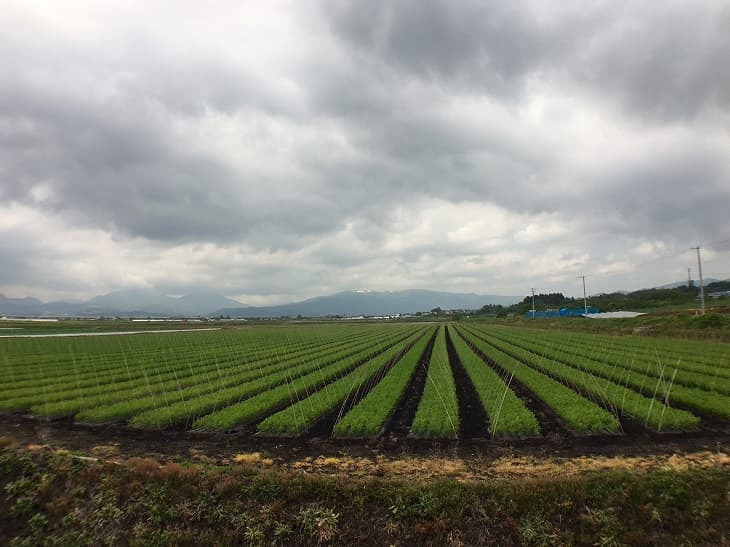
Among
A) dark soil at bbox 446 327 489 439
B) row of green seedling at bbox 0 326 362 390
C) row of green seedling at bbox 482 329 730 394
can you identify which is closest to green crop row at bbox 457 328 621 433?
dark soil at bbox 446 327 489 439

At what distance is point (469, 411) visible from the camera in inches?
623

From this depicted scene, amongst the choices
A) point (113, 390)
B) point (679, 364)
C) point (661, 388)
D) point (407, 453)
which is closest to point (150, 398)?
point (113, 390)

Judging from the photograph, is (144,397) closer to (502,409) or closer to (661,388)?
(502,409)

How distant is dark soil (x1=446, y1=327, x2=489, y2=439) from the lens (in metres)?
13.1

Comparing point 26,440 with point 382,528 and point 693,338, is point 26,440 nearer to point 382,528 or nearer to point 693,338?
point 382,528

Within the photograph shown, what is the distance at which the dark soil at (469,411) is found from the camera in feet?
43.0

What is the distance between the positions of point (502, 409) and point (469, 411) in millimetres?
1499

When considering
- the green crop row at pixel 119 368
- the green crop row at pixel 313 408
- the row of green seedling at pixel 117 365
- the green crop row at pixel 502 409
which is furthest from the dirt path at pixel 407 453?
the row of green seedling at pixel 117 365

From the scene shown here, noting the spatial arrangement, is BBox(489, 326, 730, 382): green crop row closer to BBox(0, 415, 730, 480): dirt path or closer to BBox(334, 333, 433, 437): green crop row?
BBox(0, 415, 730, 480): dirt path

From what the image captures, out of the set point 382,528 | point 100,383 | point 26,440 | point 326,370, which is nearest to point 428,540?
point 382,528

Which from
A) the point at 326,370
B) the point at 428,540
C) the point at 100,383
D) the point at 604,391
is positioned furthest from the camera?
the point at 326,370

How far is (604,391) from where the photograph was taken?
1758 centimetres

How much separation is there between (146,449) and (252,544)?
691cm

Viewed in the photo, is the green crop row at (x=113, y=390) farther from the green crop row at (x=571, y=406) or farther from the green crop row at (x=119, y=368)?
the green crop row at (x=571, y=406)
